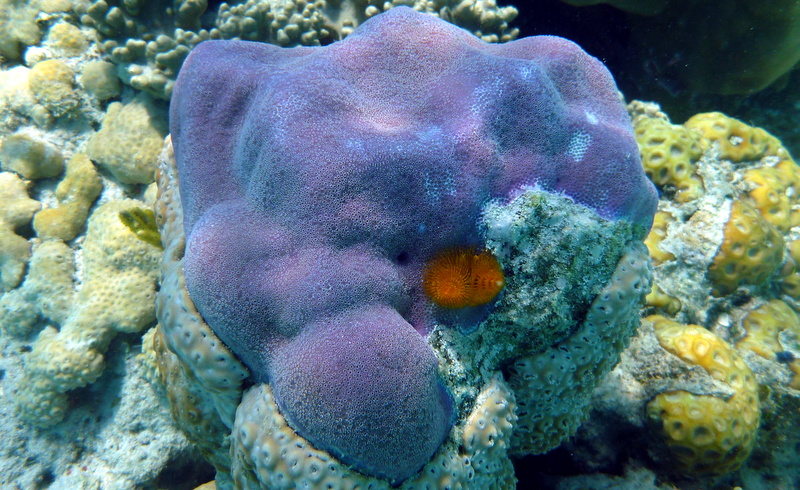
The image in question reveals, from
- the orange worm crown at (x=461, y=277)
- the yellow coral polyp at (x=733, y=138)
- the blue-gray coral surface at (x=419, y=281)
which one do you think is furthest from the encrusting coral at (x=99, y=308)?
the yellow coral polyp at (x=733, y=138)

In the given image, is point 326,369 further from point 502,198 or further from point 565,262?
point 565,262

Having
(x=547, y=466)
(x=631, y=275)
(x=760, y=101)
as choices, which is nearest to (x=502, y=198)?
(x=631, y=275)

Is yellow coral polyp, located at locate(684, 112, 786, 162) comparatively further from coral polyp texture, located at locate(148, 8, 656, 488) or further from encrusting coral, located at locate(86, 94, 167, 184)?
encrusting coral, located at locate(86, 94, 167, 184)

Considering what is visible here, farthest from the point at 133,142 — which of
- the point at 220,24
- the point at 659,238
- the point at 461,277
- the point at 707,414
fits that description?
the point at 707,414

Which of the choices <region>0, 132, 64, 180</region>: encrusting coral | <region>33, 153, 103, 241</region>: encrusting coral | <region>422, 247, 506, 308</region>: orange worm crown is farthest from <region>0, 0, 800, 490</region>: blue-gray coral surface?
<region>0, 132, 64, 180</region>: encrusting coral

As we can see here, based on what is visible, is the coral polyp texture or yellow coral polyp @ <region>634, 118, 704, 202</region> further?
yellow coral polyp @ <region>634, 118, 704, 202</region>
